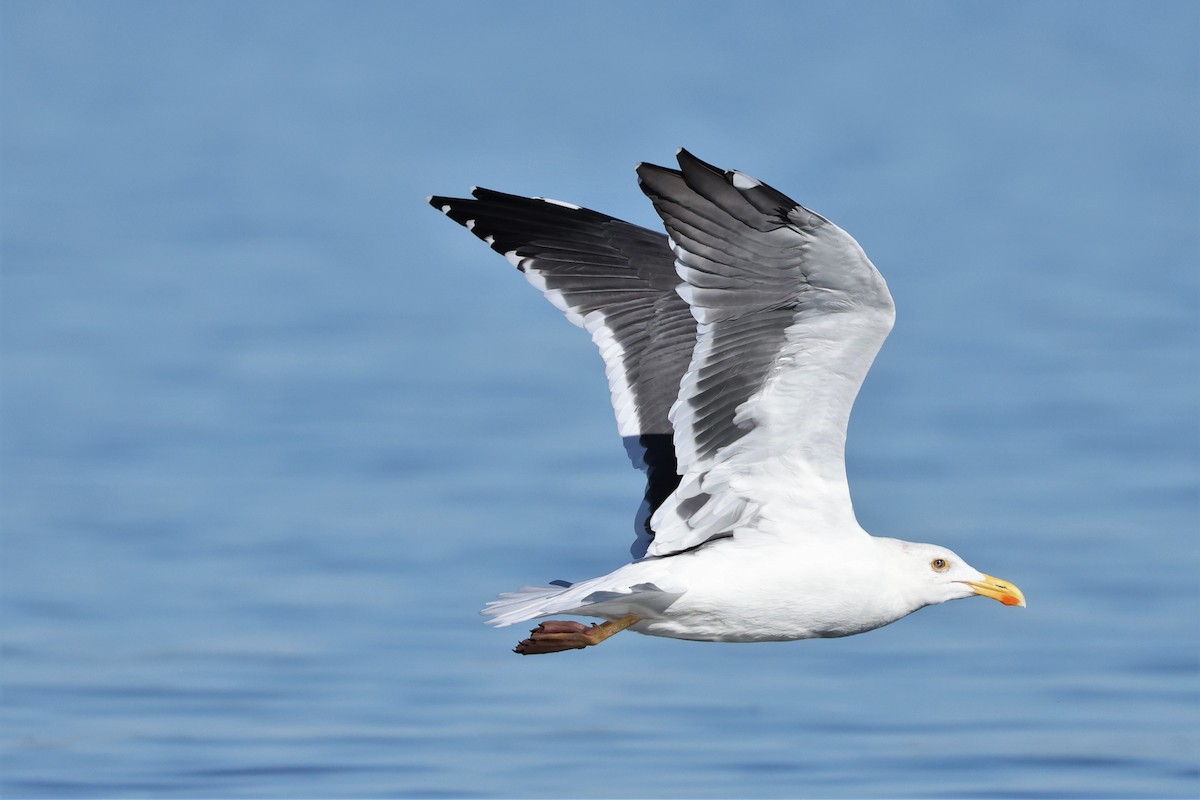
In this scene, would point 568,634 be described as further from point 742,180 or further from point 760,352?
point 742,180

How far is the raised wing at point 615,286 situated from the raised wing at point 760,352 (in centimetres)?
77

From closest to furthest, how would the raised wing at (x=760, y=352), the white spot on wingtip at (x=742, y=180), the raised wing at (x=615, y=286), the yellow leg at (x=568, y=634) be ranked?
the white spot on wingtip at (x=742, y=180) → the raised wing at (x=760, y=352) → the yellow leg at (x=568, y=634) → the raised wing at (x=615, y=286)

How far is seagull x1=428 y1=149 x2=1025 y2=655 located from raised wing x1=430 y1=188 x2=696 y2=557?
0.05 ft

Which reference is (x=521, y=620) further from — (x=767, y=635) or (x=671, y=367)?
(x=671, y=367)

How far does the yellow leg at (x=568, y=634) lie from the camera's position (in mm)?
7137

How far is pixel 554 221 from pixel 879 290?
240 centimetres

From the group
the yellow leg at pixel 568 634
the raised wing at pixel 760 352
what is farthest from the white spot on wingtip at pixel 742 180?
the yellow leg at pixel 568 634

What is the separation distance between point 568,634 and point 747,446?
3.28 ft

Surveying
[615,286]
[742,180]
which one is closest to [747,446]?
[742,180]

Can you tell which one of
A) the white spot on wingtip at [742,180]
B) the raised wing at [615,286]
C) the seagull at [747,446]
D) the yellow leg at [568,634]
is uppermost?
the raised wing at [615,286]

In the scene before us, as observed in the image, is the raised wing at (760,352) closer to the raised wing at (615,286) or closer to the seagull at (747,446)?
the seagull at (747,446)

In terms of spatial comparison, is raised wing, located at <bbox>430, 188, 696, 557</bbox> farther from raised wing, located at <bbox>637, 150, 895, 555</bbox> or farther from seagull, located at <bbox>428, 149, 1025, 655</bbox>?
raised wing, located at <bbox>637, 150, 895, 555</bbox>

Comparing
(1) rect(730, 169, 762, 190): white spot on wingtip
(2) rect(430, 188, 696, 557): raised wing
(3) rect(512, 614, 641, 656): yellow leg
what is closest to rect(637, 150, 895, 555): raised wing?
(1) rect(730, 169, 762, 190): white spot on wingtip

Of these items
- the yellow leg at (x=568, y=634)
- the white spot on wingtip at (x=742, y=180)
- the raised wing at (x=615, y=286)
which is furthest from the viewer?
the raised wing at (x=615, y=286)
